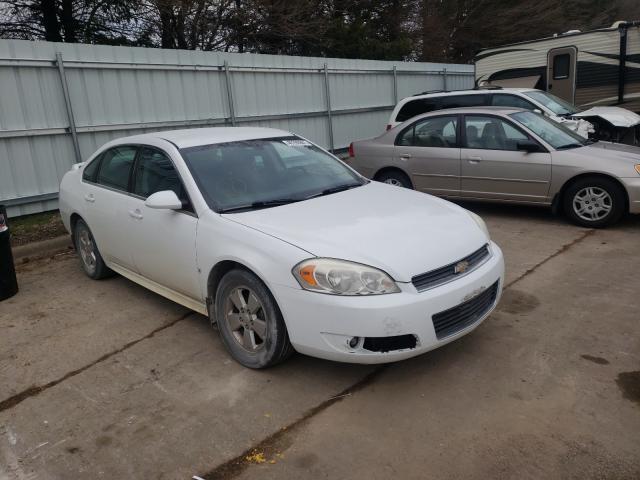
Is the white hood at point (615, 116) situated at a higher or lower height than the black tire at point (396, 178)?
higher

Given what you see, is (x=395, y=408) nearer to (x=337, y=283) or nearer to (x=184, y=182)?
(x=337, y=283)

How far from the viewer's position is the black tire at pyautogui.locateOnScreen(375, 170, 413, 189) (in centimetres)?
814

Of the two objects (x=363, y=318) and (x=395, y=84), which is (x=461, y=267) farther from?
(x=395, y=84)

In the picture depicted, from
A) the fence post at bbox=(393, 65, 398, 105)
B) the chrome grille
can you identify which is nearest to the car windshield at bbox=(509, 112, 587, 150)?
the chrome grille

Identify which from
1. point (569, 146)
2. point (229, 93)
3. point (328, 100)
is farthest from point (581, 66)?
point (229, 93)

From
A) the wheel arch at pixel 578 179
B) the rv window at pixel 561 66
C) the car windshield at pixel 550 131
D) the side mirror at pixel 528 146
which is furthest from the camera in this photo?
the rv window at pixel 561 66

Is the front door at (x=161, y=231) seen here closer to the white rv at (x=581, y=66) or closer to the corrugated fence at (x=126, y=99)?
the corrugated fence at (x=126, y=99)

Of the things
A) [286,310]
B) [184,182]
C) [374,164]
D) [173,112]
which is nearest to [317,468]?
[286,310]

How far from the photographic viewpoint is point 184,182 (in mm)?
4062

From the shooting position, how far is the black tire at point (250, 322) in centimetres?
338

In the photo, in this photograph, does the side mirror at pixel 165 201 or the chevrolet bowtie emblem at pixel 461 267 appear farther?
the side mirror at pixel 165 201

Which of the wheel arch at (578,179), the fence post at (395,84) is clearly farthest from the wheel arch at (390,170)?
the fence post at (395,84)

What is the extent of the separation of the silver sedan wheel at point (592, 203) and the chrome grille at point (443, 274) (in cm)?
377

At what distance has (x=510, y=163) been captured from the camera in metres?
7.04
